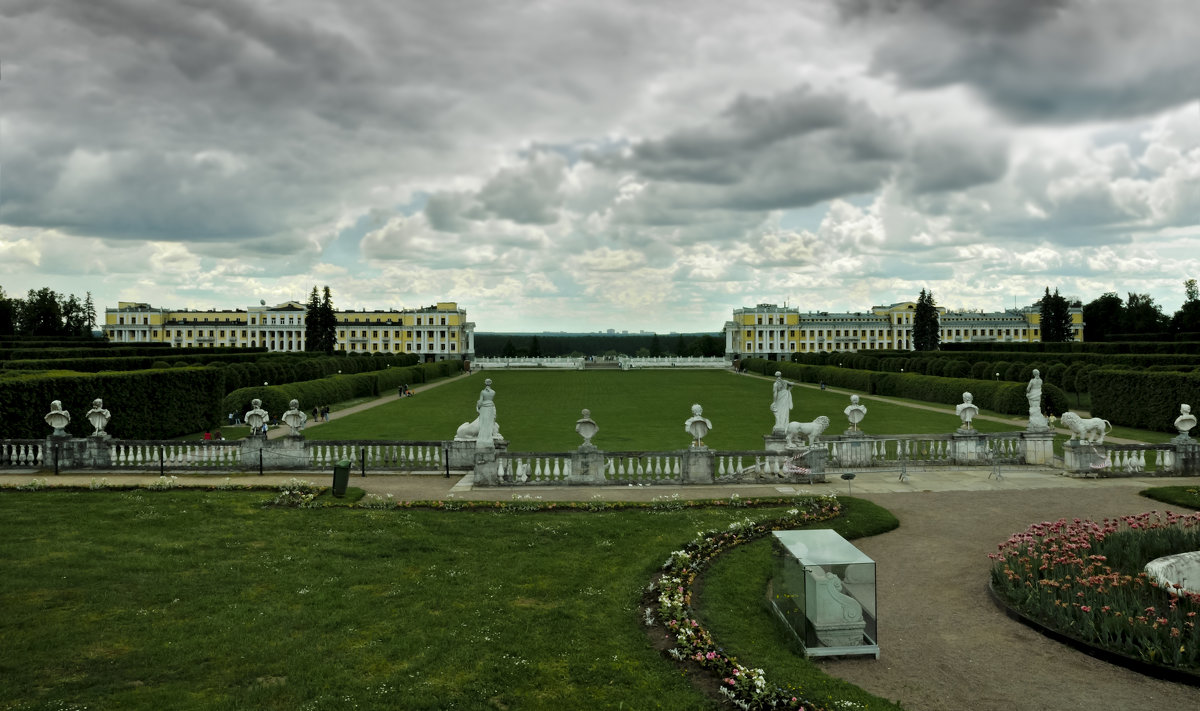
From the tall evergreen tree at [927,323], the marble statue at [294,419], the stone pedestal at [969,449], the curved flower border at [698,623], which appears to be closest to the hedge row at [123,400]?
the marble statue at [294,419]

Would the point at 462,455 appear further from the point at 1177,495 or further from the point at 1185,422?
the point at 1185,422

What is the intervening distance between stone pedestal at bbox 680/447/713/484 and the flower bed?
897 cm

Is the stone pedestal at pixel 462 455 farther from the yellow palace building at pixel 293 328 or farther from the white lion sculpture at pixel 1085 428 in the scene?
the yellow palace building at pixel 293 328

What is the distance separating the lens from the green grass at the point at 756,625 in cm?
789

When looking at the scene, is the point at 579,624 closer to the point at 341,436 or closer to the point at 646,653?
the point at 646,653

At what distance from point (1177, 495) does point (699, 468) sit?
1152 cm

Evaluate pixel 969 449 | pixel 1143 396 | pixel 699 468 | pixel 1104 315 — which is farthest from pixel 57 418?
pixel 1104 315

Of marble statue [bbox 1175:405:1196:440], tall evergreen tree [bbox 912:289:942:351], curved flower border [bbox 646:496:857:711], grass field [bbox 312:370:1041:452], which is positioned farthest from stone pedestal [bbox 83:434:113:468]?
tall evergreen tree [bbox 912:289:942:351]

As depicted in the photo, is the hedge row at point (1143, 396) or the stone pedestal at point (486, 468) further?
the hedge row at point (1143, 396)

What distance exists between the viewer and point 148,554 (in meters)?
12.6

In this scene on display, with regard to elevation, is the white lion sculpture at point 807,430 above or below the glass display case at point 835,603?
above

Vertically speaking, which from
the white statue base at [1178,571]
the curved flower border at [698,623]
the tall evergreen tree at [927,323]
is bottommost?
the curved flower border at [698,623]

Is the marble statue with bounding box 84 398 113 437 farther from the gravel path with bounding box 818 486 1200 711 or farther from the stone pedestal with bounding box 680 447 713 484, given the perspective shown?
the gravel path with bounding box 818 486 1200 711

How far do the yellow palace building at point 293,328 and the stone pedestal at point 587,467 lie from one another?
14285 centimetres
